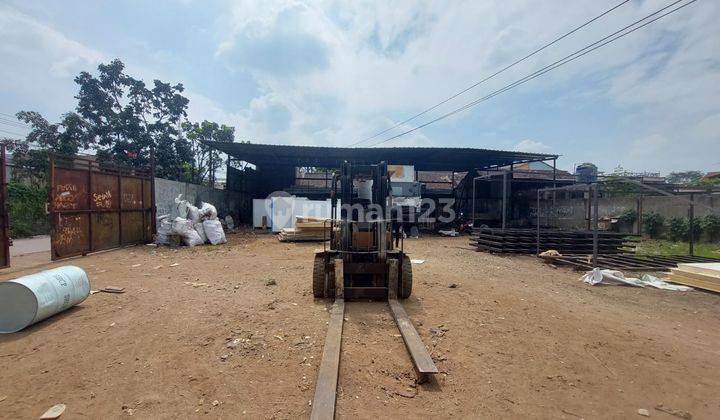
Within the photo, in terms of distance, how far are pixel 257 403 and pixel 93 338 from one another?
279 cm

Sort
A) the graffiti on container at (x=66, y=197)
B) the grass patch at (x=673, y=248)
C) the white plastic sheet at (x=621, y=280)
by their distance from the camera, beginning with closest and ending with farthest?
the white plastic sheet at (x=621, y=280), the graffiti on container at (x=66, y=197), the grass patch at (x=673, y=248)

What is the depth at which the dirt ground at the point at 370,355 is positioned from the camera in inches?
120

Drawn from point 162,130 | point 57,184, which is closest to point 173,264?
point 57,184

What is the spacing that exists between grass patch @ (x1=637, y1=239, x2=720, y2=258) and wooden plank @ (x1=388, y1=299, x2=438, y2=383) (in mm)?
12097

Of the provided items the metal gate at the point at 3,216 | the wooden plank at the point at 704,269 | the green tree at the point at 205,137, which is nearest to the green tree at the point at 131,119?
the green tree at the point at 205,137

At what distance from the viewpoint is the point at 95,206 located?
10.7 m

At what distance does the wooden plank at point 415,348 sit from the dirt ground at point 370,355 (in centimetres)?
12

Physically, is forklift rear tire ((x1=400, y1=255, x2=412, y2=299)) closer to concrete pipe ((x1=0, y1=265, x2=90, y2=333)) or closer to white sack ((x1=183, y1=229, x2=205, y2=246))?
concrete pipe ((x1=0, y1=265, x2=90, y2=333))

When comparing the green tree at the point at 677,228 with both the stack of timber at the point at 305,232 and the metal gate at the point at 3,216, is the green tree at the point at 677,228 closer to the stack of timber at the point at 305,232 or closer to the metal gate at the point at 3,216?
the stack of timber at the point at 305,232

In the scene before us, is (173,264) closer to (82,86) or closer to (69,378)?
(69,378)

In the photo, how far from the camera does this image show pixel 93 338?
435 centimetres

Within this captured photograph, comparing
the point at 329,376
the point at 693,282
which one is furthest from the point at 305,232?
the point at 693,282

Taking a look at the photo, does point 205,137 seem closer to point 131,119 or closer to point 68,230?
point 131,119

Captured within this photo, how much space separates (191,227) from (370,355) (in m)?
11.2
